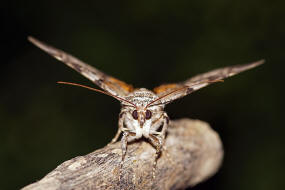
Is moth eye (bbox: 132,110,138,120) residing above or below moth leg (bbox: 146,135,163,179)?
above

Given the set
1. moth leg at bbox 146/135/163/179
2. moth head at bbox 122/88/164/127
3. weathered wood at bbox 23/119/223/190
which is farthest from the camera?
moth head at bbox 122/88/164/127

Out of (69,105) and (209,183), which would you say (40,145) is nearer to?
(69,105)

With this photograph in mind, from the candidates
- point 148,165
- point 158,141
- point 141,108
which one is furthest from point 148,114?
point 148,165

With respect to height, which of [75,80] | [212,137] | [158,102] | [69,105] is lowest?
[212,137]

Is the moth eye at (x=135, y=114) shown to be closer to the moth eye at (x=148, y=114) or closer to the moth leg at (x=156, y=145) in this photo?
the moth eye at (x=148, y=114)

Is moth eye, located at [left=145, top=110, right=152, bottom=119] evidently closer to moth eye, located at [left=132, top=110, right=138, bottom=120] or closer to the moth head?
the moth head

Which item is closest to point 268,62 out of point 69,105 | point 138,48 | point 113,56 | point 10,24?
point 138,48

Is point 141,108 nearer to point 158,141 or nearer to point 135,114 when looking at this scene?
point 135,114

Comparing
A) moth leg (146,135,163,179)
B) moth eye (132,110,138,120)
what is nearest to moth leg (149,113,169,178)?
moth leg (146,135,163,179)
